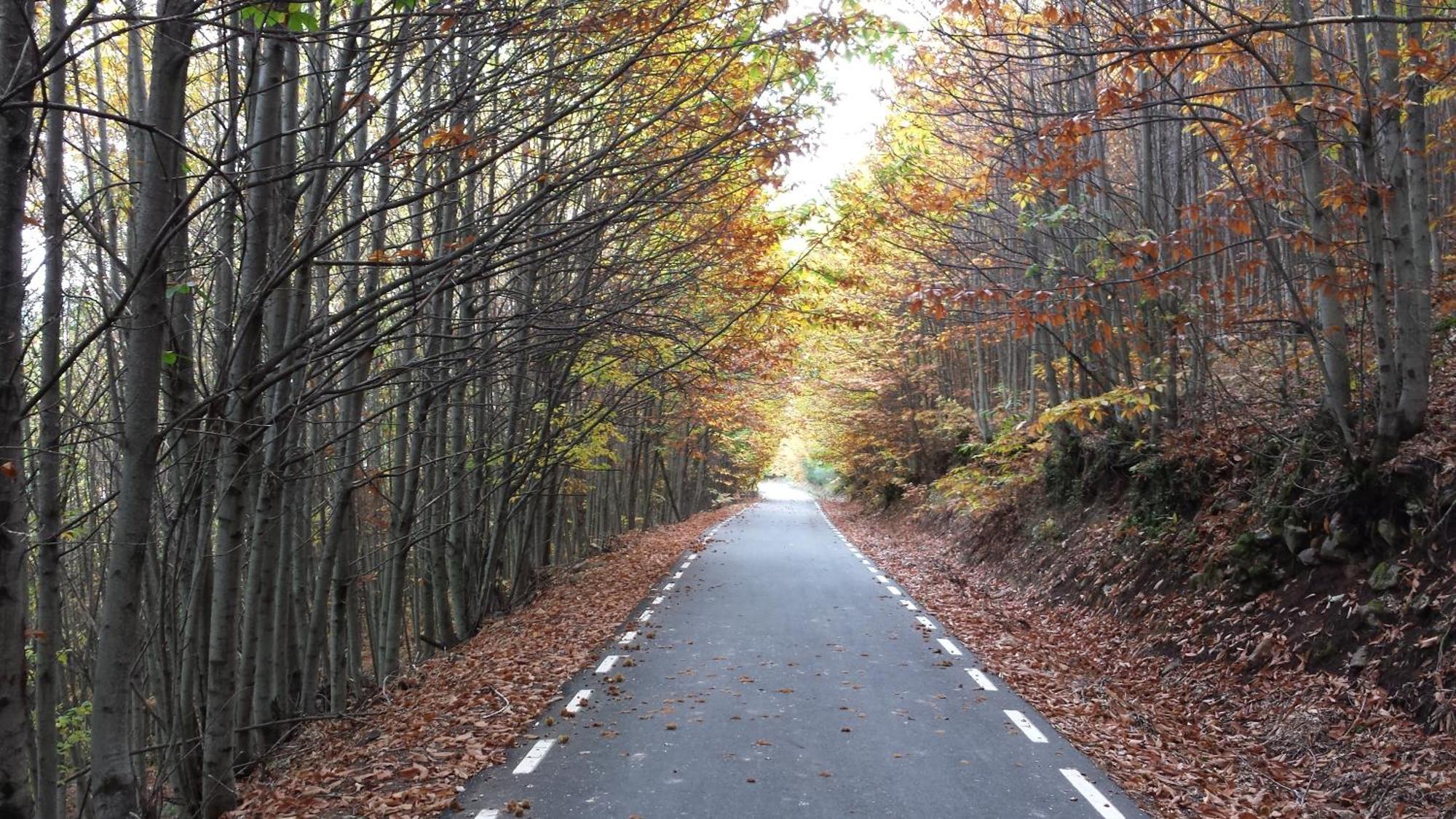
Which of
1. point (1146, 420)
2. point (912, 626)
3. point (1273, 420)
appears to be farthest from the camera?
point (1146, 420)

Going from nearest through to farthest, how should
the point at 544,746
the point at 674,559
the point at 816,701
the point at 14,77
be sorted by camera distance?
the point at 14,77
the point at 544,746
the point at 816,701
the point at 674,559

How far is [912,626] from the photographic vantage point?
11.4m

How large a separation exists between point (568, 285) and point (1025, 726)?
24.9 ft

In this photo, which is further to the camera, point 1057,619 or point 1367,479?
point 1057,619

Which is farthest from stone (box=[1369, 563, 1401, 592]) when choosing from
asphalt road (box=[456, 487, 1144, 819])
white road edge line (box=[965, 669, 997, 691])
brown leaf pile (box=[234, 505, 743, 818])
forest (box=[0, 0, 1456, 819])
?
brown leaf pile (box=[234, 505, 743, 818])

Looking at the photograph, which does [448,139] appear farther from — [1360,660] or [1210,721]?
[1360,660]

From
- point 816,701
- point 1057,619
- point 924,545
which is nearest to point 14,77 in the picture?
point 816,701

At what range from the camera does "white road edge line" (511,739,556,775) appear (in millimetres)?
5996

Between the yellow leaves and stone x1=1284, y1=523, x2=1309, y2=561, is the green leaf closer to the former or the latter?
stone x1=1284, y1=523, x2=1309, y2=561

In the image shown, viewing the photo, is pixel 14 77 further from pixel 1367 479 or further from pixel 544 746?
pixel 1367 479

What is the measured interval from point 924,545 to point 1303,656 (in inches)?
612

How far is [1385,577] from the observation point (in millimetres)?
7207

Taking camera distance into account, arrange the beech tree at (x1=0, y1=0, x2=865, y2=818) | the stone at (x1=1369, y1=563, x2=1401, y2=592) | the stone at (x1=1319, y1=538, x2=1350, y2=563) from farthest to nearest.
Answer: the stone at (x1=1319, y1=538, x2=1350, y2=563)
the stone at (x1=1369, y1=563, x2=1401, y2=592)
the beech tree at (x1=0, y1=0, x2=865, y2=818)

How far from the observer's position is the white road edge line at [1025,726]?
6715mm
